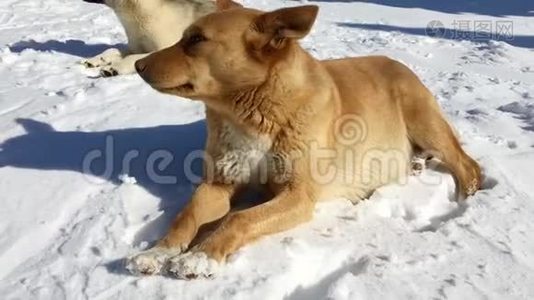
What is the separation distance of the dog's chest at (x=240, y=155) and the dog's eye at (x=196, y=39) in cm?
44

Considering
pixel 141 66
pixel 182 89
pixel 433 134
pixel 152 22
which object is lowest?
pixel 433 134

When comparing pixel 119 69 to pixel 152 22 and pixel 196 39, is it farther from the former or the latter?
pixel 196 39

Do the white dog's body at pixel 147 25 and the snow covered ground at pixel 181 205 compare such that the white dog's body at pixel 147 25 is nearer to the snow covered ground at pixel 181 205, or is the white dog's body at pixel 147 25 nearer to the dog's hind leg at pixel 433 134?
the snow covered ground at pixel 181 205

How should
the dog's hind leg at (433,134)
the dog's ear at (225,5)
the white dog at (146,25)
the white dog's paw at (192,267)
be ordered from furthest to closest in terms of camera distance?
the white dog at (146,25)
the dog's hind leg at (433,134)
the dog's ear at (225,5)
the white dog's paw at (192,267)

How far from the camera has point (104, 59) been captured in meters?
6.62

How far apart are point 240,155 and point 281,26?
26.7 inches

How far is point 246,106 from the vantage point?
10.5ft

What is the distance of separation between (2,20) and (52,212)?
6.55m

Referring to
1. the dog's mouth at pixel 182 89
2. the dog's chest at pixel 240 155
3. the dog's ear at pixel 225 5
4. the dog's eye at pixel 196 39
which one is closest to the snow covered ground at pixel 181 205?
the dog's chest at pixel 240 155

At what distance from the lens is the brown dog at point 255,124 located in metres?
2.98

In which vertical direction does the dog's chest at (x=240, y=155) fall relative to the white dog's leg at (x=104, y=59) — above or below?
above

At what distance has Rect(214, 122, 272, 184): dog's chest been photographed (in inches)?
Result: 128

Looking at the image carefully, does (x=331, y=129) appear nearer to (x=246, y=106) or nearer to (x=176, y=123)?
(x=246, y=106)

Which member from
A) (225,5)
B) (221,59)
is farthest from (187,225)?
(225,5)
